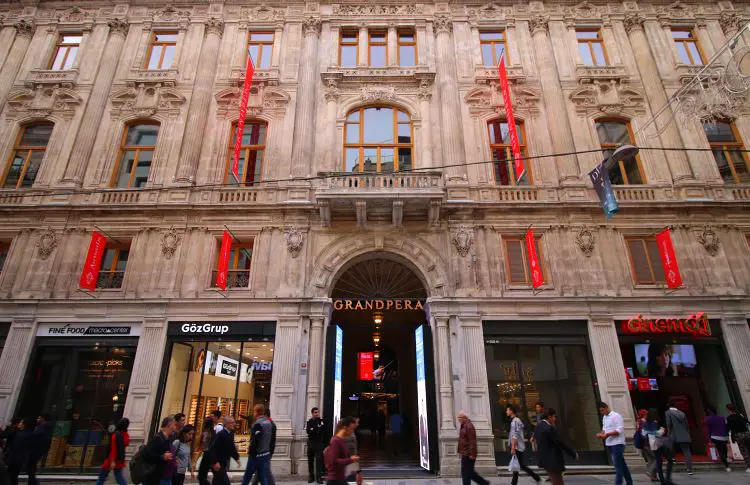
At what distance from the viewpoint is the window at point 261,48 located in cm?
1866

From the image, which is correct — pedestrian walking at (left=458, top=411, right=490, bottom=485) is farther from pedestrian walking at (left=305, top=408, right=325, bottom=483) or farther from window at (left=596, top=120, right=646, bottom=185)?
window at (left=596, top=120, right=646, bottom=185)

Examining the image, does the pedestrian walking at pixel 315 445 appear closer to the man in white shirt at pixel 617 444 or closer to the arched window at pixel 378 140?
the man in white shirt at pixel 617 444

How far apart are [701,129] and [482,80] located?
8.75 m

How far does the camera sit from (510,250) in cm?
1498

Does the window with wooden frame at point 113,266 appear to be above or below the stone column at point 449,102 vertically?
below

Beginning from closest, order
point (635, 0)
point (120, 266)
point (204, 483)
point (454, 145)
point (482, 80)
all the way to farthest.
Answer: point (204, 483)
point (120, 266)
point (454, 145)
point (482, 80)
point (635, 0)

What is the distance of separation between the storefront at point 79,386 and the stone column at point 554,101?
16260 millimetres

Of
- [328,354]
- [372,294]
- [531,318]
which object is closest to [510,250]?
[531,318]

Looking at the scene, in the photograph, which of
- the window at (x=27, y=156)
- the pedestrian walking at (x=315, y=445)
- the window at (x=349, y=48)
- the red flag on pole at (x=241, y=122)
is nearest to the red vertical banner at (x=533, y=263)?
the pedestrian walking at (x=315, y=445)

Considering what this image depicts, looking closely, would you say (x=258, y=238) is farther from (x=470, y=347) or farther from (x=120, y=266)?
(x=470, y=347)

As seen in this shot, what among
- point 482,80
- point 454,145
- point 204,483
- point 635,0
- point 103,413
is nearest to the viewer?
point 204,483

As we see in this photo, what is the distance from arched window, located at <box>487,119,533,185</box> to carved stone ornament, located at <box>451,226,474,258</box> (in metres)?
2.67

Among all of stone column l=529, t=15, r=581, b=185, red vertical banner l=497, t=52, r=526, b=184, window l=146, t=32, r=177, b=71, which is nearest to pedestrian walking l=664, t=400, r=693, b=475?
stone column l=529, t=15, r=581, b=185

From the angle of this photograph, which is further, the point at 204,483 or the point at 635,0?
the point at 635,0
